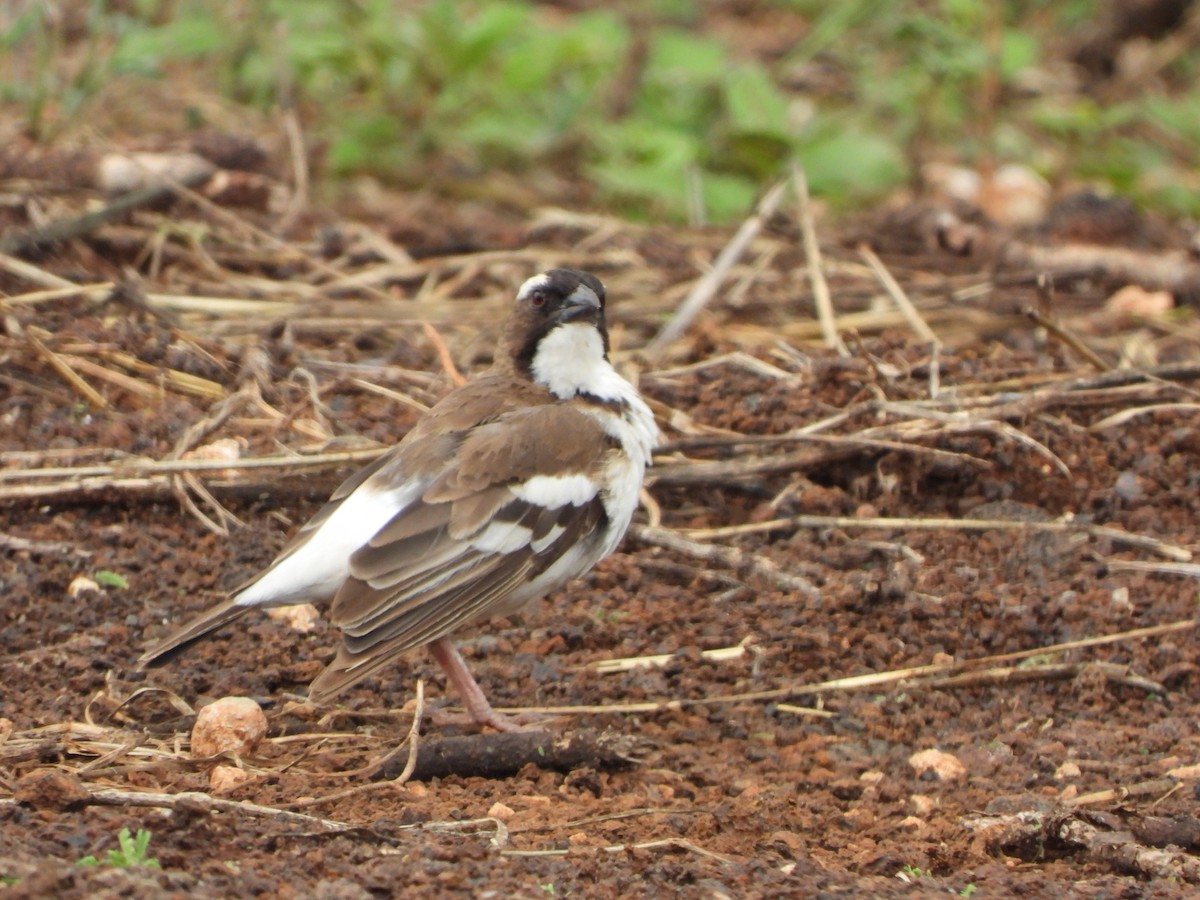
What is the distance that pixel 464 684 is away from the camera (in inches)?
196

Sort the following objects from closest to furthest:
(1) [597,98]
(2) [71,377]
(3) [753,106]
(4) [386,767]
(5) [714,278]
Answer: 1. (4) [386,767]
2. (2) [71,377]
3. (5) [714,278]
4. (3) [753,106]
5. (1) [597,98]

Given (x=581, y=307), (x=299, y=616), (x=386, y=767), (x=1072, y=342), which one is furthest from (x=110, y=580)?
(x=1072, y=342)

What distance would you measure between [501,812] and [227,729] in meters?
0.82

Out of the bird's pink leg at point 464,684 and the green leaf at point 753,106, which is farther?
the green leaf at point 753,106

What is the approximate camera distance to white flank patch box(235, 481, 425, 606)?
4.74 meters

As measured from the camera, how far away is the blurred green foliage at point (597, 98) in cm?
937

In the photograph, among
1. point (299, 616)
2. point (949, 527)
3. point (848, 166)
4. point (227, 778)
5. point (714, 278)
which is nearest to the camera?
point (227, 778)

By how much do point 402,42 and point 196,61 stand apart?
250 cm

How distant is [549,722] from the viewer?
196 inches

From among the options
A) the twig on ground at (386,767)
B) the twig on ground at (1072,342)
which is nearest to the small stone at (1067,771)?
the twig on ground at (386,767)

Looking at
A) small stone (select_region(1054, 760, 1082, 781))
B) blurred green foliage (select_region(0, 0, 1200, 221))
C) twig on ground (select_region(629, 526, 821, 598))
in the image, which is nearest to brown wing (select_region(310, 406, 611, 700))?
twig on ground (select_region(629, 526, 821, 598))

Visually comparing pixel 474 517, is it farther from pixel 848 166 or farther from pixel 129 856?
pixel 848 166

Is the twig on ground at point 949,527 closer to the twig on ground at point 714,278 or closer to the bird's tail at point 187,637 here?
the twig on ground at point 714,278

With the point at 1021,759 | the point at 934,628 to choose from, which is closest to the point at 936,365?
the point at 934,628
